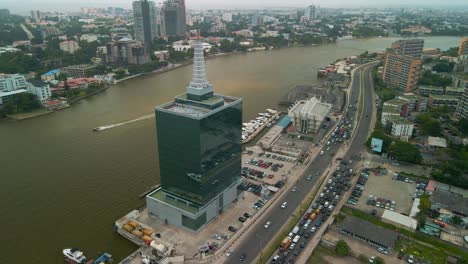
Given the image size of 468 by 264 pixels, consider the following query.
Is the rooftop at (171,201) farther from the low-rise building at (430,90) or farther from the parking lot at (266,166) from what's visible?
the low-rise building at (430,90)

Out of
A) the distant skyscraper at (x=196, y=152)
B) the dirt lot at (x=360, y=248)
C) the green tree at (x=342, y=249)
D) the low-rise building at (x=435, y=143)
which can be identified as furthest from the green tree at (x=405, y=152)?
the distant skyscraper at (x=196, y=152)

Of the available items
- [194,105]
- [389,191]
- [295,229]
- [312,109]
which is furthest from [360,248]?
[312,109]

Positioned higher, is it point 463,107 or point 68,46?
point 68,46

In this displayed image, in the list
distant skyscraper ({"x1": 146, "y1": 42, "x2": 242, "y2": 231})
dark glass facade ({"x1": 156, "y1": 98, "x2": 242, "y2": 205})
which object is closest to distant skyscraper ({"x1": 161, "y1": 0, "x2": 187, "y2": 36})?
distant skyscraper ({"x1": 146, "y1": 42, "x2": 242, "y2": 231})

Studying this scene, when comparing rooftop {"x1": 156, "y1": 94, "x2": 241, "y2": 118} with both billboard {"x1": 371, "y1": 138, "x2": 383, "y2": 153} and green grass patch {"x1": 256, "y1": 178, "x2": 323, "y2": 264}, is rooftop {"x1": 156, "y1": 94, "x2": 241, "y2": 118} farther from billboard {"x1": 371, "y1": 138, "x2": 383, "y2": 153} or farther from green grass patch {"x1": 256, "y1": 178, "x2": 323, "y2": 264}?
billboard {"x1": 371, "y1": 138, "x2": 383, "y2": 153}

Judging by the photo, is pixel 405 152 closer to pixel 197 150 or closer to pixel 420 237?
pixel 420 237

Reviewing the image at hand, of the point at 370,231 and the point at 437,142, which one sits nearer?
the point at 370,231

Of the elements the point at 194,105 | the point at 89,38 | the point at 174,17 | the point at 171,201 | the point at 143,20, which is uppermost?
the point at 174,17
